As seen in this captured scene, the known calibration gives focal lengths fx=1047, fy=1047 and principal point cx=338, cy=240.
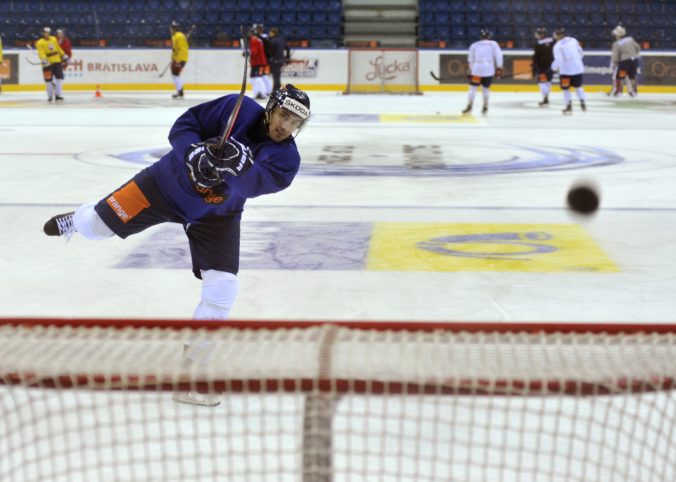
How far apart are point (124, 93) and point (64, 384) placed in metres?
23.0

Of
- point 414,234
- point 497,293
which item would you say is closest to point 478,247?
point 414,234

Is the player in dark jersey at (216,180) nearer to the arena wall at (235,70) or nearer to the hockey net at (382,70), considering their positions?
the hockey net at (382,70)

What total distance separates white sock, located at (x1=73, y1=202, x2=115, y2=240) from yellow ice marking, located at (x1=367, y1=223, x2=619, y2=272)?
209 cm

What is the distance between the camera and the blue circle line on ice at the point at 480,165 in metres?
10.0

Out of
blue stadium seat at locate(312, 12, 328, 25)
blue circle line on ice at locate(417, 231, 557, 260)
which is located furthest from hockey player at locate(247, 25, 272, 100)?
blue circle line on ice at locate(417, 231, 557, 260)

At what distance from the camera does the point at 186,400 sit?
3000 millimetres

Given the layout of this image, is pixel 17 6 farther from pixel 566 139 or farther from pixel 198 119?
pixel 198 119

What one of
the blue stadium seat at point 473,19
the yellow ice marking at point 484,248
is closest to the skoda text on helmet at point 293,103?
the yellow ice marking at point 484,248

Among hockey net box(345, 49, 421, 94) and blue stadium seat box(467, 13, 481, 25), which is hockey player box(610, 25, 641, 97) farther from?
hockey net box(345, 49, 421, 94)

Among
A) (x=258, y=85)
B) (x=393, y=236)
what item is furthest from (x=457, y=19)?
(x=393, y=236)

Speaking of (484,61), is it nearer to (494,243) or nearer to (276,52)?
(276,52)

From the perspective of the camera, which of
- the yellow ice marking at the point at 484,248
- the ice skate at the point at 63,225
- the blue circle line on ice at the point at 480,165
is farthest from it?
the blue circle line on ice at the point at 480,165

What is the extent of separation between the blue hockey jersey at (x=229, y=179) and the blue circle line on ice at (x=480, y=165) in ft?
19.6

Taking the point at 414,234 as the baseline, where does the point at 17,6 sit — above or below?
above
